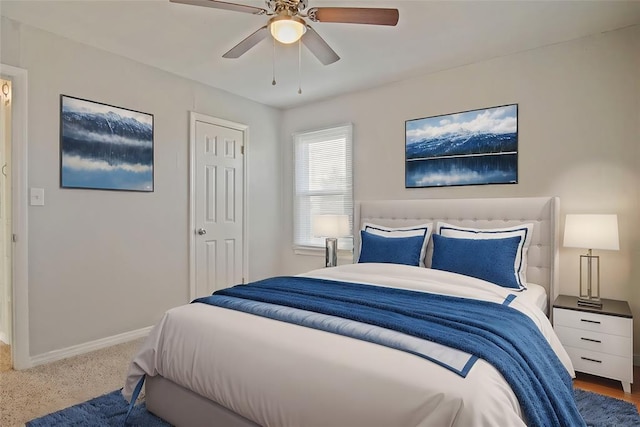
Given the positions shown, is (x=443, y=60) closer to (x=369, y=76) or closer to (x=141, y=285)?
(x=369, y=76)

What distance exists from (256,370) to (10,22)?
3.12 metres

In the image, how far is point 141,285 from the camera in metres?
3.52

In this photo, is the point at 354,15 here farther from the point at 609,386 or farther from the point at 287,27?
the point at 609,386

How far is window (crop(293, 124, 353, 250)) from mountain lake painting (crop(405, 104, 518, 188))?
0.79m

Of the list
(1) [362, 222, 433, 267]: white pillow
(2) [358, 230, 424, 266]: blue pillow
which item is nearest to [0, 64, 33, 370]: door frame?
(2) [358, 230, 424, 266]: blue pillow

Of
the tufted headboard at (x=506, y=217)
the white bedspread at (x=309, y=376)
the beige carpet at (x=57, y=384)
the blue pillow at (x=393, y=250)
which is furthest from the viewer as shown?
the blue pillow at (x=393, y=250)

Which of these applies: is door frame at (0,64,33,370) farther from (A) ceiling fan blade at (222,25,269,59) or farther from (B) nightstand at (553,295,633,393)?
(B) nightstand at (553,295,633,393)

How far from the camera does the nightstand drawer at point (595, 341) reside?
2.45m

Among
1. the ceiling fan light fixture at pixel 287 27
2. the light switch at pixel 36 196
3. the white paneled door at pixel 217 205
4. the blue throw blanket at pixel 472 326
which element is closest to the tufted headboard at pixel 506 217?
the blue throw blanket at pixel 472 326

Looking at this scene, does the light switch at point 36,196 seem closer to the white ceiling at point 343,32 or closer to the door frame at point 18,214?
the door frame at point 18,214

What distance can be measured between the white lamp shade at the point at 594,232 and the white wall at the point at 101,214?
3490 millimetres

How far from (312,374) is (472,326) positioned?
0.72m

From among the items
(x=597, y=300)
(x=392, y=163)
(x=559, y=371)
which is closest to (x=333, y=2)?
(x=392, y=163)

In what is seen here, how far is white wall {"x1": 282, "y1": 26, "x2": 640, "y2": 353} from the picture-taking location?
9.21 feet
